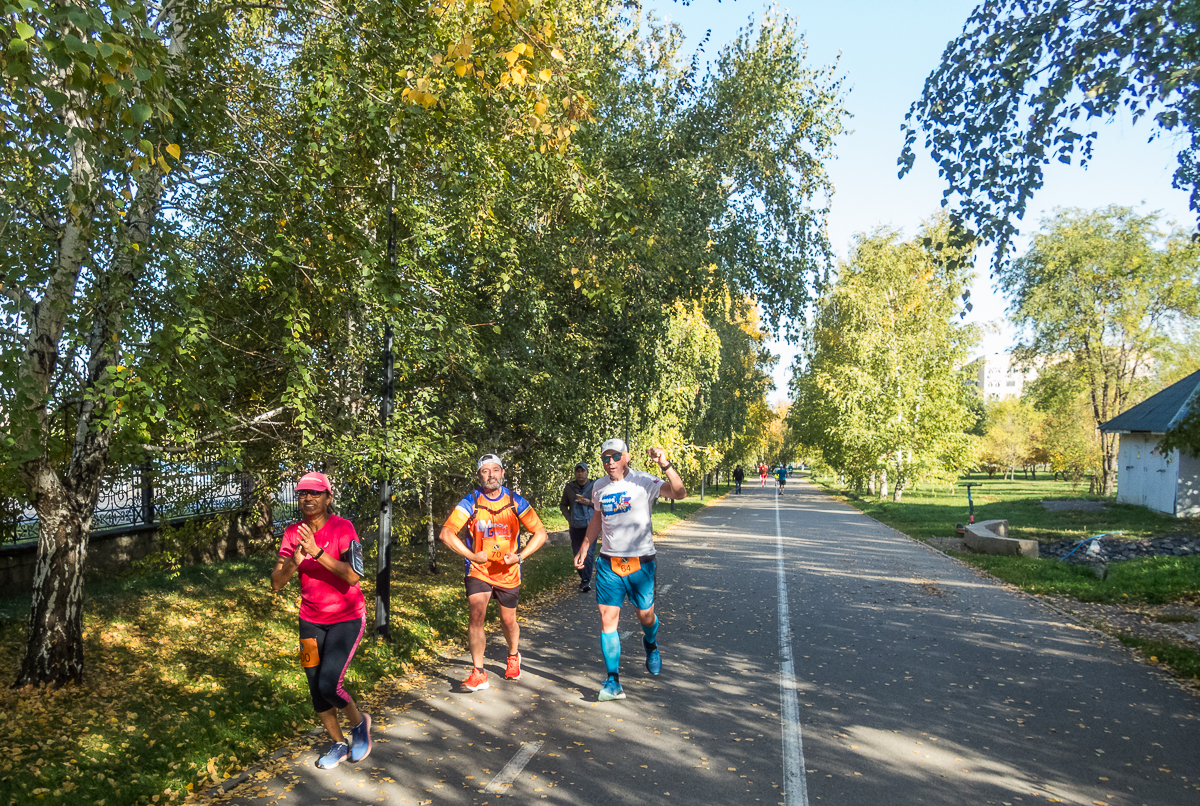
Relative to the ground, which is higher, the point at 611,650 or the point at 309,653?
the point at 309,653

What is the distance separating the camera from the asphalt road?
4988 mm

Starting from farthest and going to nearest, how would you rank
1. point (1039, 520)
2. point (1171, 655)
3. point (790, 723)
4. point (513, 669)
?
1. point (1039, 520)
2. point (1171, 655)
3. point (513, 669)
4. point (790, 723)

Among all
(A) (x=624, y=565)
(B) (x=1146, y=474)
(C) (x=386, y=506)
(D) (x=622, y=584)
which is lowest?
(D) (x=622, y=584)

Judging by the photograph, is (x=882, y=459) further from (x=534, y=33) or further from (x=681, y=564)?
(x=534, y=33)

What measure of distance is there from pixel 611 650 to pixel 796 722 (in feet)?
5.02

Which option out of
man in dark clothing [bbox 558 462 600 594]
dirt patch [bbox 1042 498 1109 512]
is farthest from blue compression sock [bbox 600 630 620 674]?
dirt patch [bbox 1042 498 1109 512]

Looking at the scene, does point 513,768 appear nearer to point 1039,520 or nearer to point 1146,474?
point 1039,520

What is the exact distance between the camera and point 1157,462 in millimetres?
31359

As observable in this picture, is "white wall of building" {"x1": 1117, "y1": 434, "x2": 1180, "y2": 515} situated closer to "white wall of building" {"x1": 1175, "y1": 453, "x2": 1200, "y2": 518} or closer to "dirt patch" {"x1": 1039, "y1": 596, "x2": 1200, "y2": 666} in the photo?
"white wall of building" {"x1": 1175, "y1": 453, "x2": 1200, "y2": 518}

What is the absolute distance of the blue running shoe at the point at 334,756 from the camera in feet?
17.5

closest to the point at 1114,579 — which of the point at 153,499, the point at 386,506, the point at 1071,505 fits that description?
the point at 386,506

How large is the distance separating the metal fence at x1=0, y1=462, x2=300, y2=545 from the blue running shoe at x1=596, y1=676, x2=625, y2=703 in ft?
12.8

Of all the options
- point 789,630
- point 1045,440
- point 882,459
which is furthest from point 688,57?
point 1045,440

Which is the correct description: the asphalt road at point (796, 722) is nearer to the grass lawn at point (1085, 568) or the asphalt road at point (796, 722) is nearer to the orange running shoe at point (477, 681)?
the orange running shoe at point (477, 681)
